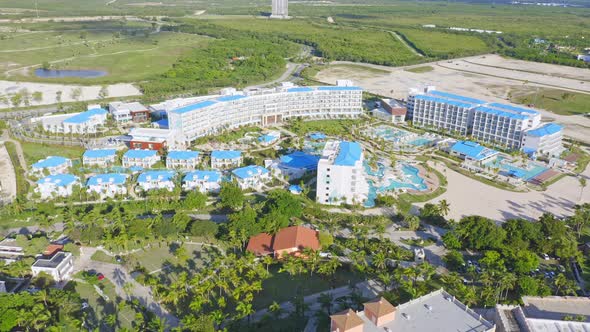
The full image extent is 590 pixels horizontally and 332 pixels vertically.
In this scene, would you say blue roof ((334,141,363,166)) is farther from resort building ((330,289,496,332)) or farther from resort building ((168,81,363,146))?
resort building ((168,81,363,146))

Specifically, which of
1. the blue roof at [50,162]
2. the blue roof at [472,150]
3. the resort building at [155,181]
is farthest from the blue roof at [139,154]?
the blue roof at [472,150]

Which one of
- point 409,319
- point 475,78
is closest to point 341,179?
point 409,319

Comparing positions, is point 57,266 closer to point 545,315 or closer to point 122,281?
point 122,281

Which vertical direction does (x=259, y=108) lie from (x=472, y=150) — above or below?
above

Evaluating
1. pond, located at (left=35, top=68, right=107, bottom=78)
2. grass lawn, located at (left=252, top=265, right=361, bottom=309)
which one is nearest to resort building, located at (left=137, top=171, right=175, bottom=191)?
grass lawn, located at (left=252, top=265, right=361, bottom=309)

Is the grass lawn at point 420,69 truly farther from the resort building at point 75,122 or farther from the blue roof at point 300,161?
the resort building at point 75,122

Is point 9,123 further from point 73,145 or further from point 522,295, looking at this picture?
point 522,295
